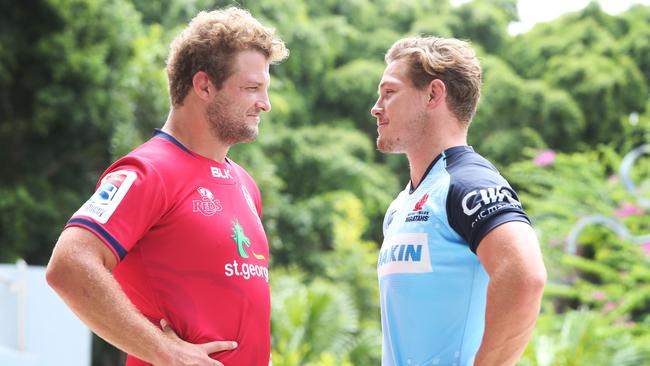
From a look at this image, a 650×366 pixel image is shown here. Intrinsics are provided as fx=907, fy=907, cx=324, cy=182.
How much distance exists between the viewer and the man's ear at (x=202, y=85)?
2.59 meters

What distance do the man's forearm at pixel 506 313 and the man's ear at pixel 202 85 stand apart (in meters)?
0.98

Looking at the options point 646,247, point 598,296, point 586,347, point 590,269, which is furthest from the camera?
point 590,269

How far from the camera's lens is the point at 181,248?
2.43 meters

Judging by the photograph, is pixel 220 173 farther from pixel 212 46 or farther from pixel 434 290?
pixel 434 290

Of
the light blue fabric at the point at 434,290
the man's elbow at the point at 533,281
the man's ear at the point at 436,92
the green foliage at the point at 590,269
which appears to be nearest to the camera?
the man's elbow at the point at 533,281

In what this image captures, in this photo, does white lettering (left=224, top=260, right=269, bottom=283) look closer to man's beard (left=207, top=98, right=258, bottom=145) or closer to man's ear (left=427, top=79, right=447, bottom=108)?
man's beard (left=207, top=98, right=258, bottom=145)

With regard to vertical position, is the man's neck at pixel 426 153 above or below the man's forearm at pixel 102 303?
above

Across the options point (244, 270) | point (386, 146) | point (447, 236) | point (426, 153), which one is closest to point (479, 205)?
point (447, 236)

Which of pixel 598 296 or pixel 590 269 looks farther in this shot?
pixel 590 269

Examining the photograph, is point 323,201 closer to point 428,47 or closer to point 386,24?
point 386,24

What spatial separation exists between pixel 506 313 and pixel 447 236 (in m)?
0.29

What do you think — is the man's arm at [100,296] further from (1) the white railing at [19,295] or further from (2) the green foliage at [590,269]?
(2) the green foliage at [590,269]

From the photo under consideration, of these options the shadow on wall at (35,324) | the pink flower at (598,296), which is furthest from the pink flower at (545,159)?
the shadow on wall at (35,324)

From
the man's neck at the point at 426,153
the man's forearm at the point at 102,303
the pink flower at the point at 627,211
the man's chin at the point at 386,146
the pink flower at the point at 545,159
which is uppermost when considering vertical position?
the pink flower at the point at 545,159
